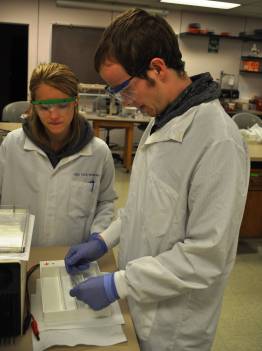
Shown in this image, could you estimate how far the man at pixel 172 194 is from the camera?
0.86 m

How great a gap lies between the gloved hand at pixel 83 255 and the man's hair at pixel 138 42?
593 millimetres

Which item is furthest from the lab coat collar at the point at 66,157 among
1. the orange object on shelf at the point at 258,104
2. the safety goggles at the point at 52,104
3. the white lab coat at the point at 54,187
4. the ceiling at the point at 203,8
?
the orange object on shelf at the point at 258,104

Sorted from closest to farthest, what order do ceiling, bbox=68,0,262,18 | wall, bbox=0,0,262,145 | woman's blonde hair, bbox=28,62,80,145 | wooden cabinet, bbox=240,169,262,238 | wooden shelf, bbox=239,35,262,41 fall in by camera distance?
woman's blonde hair, bbox=28,62,80,145
wooden cabinet, bbox=240,169,262,238
ceiling, bbox=68,0,262,18
wall, bbox=0,0,262,145
wooden shelf, bbox=239,35,262,41

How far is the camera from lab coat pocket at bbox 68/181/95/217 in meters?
1.46

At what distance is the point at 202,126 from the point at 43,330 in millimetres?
649

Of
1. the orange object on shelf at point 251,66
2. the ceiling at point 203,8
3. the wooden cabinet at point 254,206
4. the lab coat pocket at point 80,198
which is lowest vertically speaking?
the wooden cabinet at point 254,206

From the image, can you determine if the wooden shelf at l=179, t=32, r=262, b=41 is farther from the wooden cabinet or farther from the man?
the man

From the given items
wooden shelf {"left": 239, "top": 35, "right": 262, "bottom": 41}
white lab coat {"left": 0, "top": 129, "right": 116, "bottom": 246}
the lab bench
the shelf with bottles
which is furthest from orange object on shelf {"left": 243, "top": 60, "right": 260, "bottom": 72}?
the lab bench

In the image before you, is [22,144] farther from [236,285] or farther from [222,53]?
[222,53]

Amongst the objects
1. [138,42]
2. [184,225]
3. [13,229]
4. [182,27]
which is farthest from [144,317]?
[182,27]

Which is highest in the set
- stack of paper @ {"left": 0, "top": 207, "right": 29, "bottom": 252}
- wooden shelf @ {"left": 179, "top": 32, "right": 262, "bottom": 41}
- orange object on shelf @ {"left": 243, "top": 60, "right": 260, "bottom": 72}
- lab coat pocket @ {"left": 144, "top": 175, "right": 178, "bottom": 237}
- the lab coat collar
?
wooden shelf @ {"left": 179, "top": 32, "right": 262, "bottom": 41}

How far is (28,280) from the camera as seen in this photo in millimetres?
1165

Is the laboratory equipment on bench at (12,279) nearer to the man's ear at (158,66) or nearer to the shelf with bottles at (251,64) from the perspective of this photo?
the man's ear at (158,66)

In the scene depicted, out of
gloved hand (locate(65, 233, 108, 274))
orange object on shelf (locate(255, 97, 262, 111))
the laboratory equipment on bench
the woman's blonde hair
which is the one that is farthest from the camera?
orange object on shelf (locate(255, 97, 262, 111))
